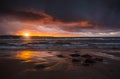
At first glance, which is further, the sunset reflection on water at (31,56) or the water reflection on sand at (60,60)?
the sunset reflection on water at (31,56)

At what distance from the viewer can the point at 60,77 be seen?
6164mm

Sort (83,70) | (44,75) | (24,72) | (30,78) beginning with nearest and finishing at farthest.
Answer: (30,78) → (44,75) → (24,72) → (83,70)

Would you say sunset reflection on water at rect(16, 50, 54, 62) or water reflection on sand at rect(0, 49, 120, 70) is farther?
sunset reflection on water at rect(16, 50, 54, 62)

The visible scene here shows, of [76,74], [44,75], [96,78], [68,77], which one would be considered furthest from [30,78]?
[96,78]

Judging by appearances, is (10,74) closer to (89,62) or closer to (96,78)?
(96,78)

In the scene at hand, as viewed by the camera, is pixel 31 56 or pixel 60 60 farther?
pixel 31 56

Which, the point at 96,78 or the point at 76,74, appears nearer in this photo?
the point at 96,78

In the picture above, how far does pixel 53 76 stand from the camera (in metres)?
6.28

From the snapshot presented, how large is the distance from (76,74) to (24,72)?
1857mm

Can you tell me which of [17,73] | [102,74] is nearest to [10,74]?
[17,73]

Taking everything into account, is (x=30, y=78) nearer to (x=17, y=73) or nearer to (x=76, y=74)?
(x=17, y=73)

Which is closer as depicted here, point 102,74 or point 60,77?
point 60,77

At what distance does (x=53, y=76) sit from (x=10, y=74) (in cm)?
149

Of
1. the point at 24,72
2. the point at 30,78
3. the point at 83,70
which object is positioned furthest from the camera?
the point at 83,70
